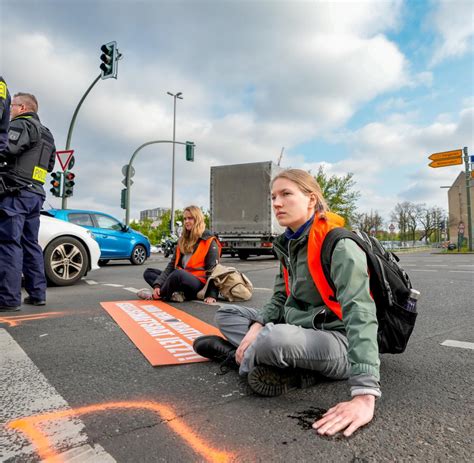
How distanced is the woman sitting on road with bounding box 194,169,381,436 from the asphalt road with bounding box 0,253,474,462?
3.6 inches

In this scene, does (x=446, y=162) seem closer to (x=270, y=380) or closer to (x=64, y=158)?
(x=64, y=158)

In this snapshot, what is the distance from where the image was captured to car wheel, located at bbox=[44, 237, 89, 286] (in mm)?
6469

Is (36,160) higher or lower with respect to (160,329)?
higher

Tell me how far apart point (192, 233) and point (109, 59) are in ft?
32.5

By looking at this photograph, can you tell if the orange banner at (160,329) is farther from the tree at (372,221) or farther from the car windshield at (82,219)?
Answer: the tree at (372,221)

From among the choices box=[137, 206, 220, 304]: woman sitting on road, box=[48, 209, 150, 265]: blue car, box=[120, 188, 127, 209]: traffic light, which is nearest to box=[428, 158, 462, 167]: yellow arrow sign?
box=[120, 188, 127, 209]: traffic light

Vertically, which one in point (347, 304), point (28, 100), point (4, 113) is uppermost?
point (28, 100)

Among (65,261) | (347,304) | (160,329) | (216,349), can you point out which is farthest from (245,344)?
(65,261)

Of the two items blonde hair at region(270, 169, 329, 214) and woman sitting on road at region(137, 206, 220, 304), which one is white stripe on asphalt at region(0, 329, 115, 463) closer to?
Result: blonde hair at region(270, 169, 329, 214)

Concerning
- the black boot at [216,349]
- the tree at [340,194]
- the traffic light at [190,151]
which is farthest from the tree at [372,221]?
the black boot at [216,349]

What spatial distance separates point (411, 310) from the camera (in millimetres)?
1975

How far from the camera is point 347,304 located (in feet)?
5.63

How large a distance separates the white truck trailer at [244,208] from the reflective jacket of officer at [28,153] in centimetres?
1068

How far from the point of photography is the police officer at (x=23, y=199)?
13.4 feet
